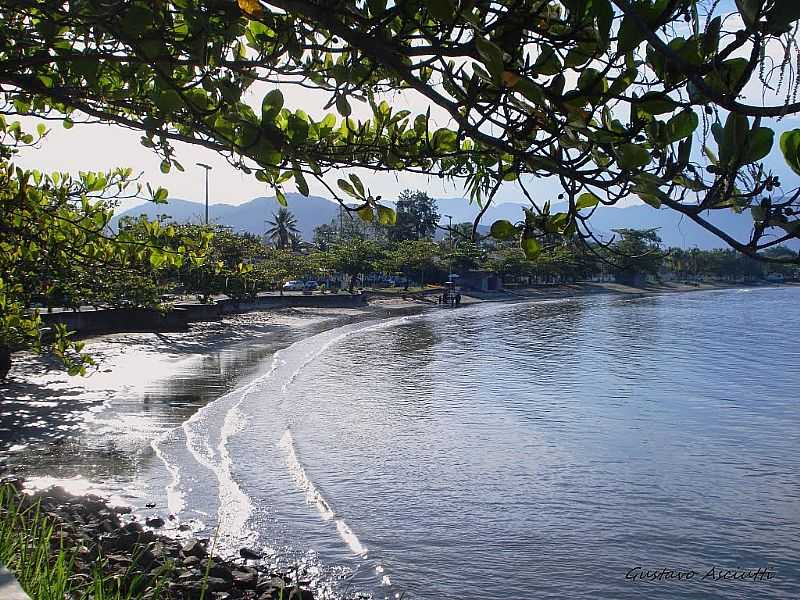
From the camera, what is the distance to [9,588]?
2545mm

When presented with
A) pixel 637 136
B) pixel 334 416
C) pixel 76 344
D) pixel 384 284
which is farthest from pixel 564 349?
pixel 384 284

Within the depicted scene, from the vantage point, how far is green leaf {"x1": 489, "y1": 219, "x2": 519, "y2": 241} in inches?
98.0

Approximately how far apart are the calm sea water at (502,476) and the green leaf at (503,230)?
689 cm

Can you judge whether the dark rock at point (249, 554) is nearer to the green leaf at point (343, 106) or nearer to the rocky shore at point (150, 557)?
the rocky shore at point (150, 557)

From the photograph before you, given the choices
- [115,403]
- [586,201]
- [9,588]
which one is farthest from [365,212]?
[115,403]

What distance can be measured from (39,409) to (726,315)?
187 feet

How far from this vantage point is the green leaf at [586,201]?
2.41 meters

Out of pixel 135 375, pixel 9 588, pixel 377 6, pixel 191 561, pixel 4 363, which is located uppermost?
pixel 377 6

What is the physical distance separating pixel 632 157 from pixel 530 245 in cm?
69

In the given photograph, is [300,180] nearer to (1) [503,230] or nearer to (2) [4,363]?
(1) [503,230]

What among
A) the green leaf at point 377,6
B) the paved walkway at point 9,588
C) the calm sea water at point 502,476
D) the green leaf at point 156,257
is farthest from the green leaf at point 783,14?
the calm sea water at point 502,476

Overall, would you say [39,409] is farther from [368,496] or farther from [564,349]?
[564,349]

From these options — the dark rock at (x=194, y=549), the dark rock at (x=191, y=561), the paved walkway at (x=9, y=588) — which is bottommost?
the dark rock at (x=194, y=549)

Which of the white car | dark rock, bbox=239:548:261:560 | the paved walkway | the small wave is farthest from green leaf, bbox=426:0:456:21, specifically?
the white car
